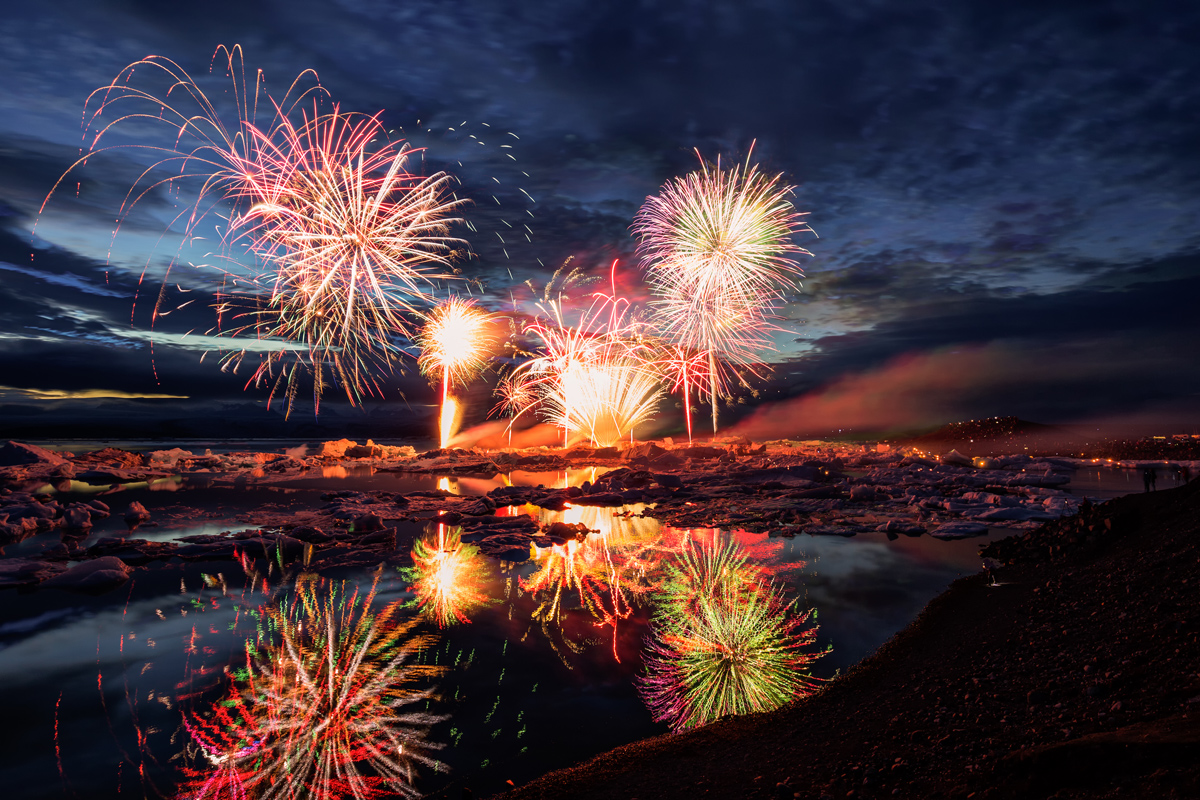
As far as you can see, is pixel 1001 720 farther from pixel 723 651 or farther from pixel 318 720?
pixel 318 720

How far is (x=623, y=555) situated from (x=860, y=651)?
9635 mm

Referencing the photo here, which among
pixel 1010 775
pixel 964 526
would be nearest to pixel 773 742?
pixel 1010 775

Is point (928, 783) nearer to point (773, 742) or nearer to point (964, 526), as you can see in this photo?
point (773, 742)

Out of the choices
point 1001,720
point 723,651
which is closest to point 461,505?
point 723,651

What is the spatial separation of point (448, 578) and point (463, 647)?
5497mm

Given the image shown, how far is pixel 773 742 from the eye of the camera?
6375 mm

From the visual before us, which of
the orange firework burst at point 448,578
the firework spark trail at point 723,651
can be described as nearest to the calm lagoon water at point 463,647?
the orange firework burst at point 448,578

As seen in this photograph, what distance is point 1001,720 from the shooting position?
549cm

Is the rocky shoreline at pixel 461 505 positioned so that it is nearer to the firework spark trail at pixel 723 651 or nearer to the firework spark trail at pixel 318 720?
the firework spark trail at pixel 318 720

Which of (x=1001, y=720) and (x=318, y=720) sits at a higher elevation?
(x=1001, y=720)

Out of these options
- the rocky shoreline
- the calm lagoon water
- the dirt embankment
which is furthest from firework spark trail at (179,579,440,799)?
the rocky shoreline

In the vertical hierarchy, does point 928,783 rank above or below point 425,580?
above

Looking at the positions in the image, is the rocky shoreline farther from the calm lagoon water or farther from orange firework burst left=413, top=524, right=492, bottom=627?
the calm lagoon water

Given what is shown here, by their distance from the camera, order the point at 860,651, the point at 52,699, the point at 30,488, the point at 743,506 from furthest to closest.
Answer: the point at 30,488
the point at 743,506
the point at 860,651
the point at 52,699
